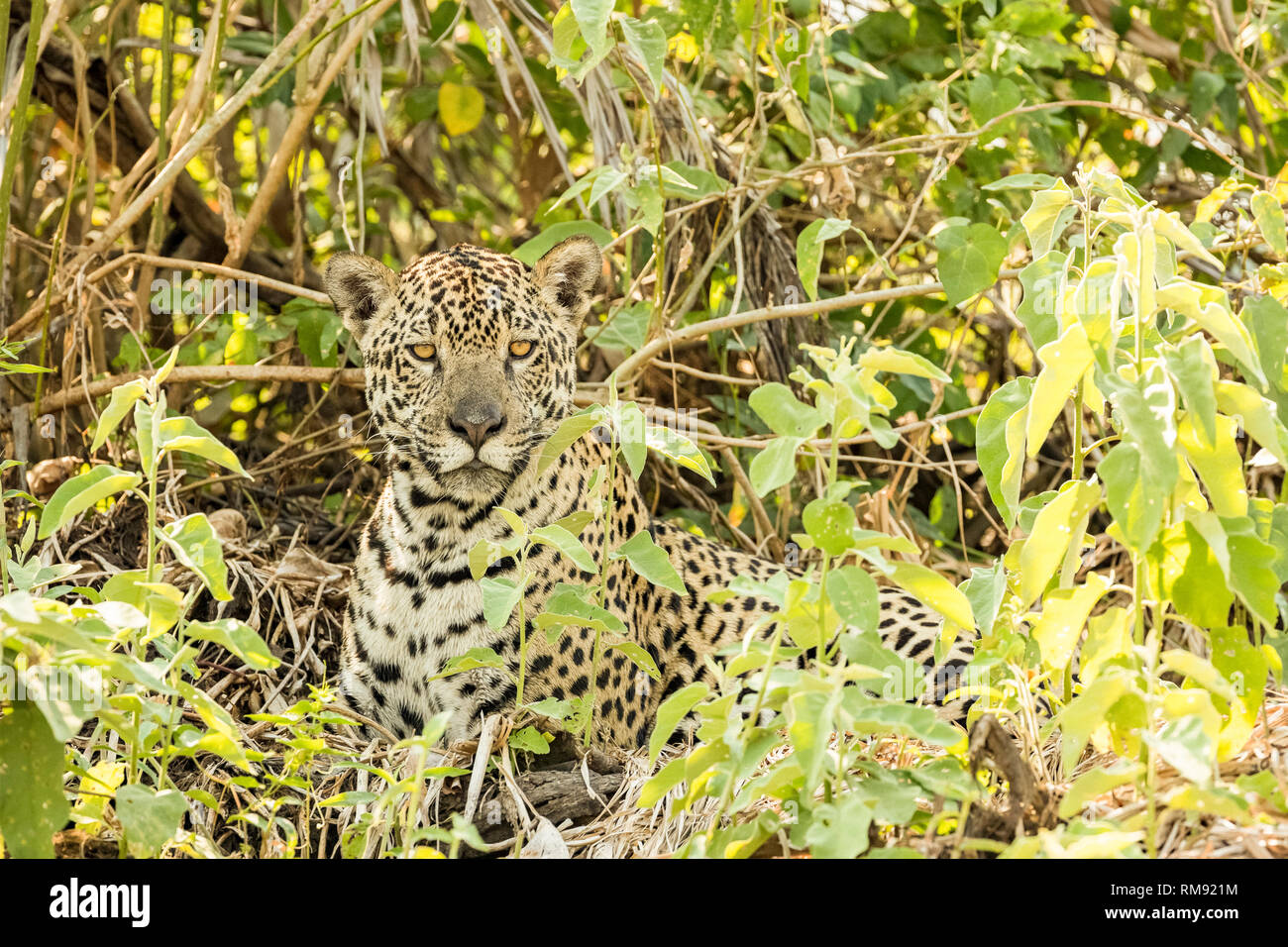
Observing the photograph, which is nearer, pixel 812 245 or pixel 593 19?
pixel 593 19

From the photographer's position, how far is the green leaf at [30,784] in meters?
2.80

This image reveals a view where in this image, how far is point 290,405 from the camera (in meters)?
7.08

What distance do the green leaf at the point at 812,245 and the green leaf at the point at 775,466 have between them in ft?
5.35

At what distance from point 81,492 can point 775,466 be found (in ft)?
5.02

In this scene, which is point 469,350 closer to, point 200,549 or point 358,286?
point 358,286

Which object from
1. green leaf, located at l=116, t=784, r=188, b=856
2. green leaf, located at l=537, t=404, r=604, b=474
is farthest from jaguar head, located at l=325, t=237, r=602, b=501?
green leaf, located at l=116, t=784, r=188, b=856

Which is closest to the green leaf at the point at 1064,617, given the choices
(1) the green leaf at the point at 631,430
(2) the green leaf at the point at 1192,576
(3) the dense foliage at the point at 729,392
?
(3) the dense foliage at the point at 729,392

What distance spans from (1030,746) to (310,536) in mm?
3904

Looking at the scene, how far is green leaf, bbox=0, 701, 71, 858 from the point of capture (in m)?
2.80

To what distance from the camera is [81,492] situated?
10.0 feet

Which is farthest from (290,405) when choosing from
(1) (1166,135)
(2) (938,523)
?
(1) (1166,135)

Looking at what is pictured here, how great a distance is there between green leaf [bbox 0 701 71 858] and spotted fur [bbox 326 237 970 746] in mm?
1915

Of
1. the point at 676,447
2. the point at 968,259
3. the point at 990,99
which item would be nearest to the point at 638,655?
the point at 676,447
